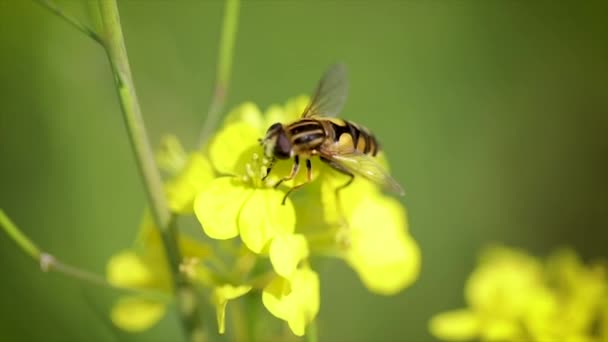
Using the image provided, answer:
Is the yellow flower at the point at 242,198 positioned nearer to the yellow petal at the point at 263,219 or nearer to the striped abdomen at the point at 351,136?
the yellow petal at the point at 263,219

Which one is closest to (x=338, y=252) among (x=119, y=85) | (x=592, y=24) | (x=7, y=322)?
(x=119, y=85)

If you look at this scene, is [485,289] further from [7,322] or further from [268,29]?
[268,29]

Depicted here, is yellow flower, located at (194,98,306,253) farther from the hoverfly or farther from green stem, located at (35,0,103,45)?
green stem, located at (35,0,103,45)

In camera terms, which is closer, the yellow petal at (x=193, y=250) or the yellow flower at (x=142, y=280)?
the yellow petal at (x=193, y=250)

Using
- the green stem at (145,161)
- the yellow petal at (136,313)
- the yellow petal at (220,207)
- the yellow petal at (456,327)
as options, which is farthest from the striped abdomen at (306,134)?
the yellow petal at (456,327)

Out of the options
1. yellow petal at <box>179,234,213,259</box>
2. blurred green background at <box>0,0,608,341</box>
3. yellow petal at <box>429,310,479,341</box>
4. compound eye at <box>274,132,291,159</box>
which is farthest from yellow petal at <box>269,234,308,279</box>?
blurred green background at <box>0,0,608,341</box>

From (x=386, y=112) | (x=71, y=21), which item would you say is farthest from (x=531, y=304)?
(x=386, y=112)

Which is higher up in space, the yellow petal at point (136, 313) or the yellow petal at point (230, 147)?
the yellow petal at point (230, 147)
